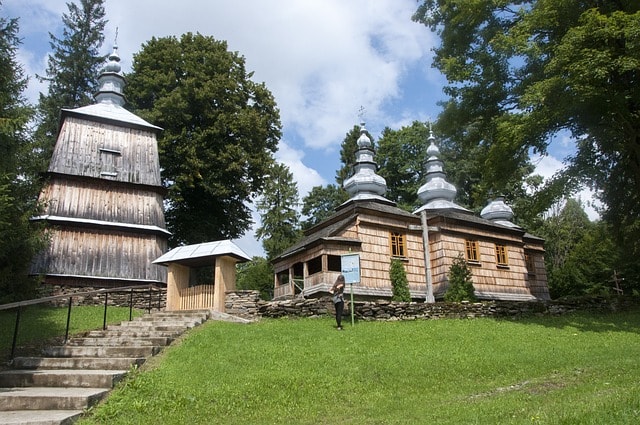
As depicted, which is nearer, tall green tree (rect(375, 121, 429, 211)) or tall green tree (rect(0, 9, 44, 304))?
tall green tree (rect(0, 9, 44, 304))

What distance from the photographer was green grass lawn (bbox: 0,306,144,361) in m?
11.9

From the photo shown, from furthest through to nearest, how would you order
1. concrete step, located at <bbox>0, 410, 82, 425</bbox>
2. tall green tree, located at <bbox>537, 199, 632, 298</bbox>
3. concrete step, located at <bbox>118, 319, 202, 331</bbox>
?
tall green tree, located at <bbox>537, 199, 632, 298</bbox>, concrete step, located at <bbox>118, 319, 202, 331</bbox>, concrete step, located at <bbox>0, 410, 82, 425</bbox>

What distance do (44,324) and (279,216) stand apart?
26.9 metres

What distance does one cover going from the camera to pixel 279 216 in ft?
137

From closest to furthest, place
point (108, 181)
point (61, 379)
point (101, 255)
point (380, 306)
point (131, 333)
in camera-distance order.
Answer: point (61, 379), point (131, 333), point (380, 306), point (101, 255), point (108, 181)

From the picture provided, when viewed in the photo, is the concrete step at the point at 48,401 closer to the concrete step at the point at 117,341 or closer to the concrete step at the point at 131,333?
the concrete step at the point at 117,341

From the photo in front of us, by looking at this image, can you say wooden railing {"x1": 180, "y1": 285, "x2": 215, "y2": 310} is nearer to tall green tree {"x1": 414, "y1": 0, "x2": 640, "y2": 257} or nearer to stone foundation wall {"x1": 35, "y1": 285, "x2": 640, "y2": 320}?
stone foundation wall {"x1": 35, "y1": 285, "x2": 640, "y2": 320}

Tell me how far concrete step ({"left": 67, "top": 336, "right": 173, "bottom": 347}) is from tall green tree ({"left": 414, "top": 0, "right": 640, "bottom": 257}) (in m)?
12.2

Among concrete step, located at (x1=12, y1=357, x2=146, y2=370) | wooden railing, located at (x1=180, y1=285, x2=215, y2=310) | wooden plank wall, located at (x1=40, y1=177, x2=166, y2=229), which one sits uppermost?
wooden plank wall, located at (x1=40, y1=177, x2=166, y2=229)

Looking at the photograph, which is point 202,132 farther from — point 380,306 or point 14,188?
point 380,306

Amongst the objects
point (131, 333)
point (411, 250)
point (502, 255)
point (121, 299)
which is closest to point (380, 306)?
point (131, 333)

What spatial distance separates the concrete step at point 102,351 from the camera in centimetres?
1080

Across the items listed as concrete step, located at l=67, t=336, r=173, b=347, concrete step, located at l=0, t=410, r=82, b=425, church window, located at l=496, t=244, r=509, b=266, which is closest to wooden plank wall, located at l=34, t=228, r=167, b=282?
concrete step, located at l=67, t=336, r=173, b=347

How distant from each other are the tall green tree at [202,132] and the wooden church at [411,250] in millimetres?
7579
